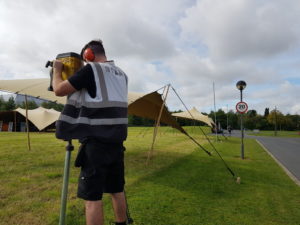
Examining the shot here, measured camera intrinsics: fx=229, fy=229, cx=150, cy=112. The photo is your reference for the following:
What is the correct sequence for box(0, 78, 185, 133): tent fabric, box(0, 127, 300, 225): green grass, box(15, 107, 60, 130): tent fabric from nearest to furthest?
box(0, 127, 300, 225): green grass → box(0, 78, 185, 133): tent fabric → box(15, 107, 60, 130): tent fabric

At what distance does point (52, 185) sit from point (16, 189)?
0.62m

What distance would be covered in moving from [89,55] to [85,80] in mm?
375

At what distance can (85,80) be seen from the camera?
173cm

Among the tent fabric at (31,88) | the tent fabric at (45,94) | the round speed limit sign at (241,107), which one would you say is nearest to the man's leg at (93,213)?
the tent fabric at (45,94)

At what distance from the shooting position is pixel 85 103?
177cm

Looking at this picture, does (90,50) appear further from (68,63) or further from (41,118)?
(41,118)

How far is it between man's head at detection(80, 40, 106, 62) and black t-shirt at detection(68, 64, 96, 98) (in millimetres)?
281

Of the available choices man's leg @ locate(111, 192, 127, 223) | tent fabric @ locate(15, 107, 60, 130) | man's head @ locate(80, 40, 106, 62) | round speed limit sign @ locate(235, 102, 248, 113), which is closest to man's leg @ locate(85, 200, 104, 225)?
man's leg @ locate(111, 192, 127, 223)

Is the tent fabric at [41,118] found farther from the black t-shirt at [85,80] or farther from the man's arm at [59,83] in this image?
the black t-shirt at [85,80]

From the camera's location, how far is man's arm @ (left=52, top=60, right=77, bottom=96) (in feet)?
5.58

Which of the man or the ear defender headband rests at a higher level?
the ear defender headband

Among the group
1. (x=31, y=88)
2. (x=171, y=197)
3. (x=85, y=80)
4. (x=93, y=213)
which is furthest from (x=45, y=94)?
(x=93, y=213)

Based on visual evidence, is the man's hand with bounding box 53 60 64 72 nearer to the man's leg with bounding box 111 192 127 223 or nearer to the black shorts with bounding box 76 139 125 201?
the black shorts with bounding box 76 139 125 201

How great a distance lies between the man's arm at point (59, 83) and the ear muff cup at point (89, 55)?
0.27 metres
